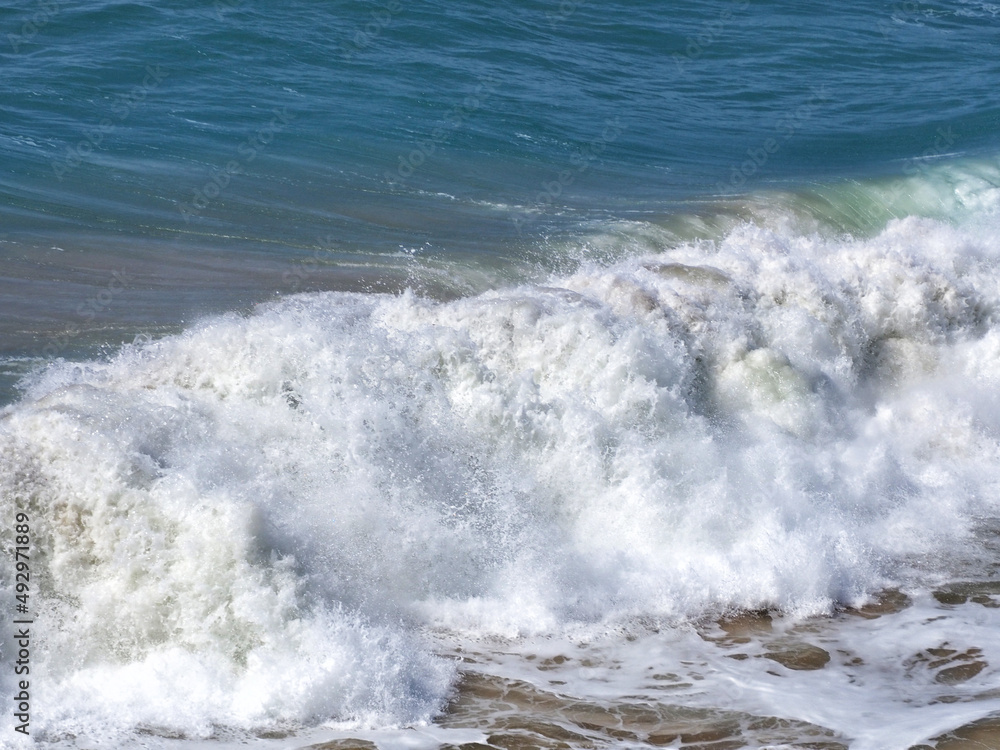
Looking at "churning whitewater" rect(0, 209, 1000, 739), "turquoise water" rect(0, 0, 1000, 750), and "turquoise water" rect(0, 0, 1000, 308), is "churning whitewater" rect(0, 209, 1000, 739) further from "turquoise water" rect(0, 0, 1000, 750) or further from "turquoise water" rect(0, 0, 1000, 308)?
"turquoise water" rect(0, 0, 1000, 308)

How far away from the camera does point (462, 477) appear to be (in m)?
7.78

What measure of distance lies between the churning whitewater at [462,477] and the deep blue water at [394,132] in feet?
5.34

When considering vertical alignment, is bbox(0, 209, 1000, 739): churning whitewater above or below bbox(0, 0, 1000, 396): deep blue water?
below

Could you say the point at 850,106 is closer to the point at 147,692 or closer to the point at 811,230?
the point at 811,230

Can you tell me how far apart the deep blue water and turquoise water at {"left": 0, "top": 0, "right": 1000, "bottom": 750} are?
0.07 metres

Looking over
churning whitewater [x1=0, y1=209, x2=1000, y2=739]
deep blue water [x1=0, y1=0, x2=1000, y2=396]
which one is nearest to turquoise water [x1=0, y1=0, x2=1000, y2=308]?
deep blue water [x1=0, y1=0, x2=1000, y2=396]

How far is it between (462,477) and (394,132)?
8392 millimetres

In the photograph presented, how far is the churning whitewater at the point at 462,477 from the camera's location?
6047 mm

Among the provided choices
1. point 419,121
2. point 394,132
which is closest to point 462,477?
point 394,132

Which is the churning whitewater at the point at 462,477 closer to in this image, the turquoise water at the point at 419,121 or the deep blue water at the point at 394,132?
the deep blue water at the point at 394,132

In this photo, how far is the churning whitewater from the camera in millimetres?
6047

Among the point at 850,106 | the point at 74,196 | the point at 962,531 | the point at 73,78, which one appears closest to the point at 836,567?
the point at 962,531

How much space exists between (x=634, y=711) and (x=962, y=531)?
360 centimetres

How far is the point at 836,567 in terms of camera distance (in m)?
7.49
